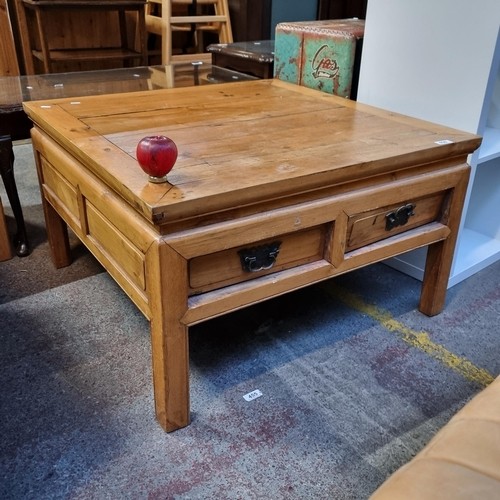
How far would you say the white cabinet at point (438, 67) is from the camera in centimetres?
152

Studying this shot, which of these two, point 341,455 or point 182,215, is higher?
point 182,215

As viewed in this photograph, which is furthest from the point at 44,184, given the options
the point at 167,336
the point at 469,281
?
the point at 469,281

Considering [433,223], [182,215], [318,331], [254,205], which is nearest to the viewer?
[182,215]

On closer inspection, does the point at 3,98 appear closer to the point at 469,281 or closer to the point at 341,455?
the point at 341,455

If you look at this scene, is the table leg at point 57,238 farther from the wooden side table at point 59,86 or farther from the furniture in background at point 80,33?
the furniture in background at point 80,33

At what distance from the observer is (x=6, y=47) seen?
145 inches

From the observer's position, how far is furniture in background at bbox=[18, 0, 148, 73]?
3.45 metres

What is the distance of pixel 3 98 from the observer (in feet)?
6.23

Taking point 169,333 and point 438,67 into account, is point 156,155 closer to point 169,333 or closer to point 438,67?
point 169,333

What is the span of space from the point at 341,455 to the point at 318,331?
48 centimetres

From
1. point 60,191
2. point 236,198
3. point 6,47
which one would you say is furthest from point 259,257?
point 6,47

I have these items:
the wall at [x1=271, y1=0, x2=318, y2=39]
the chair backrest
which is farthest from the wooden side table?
the wall at [x1=271, y1=0, x2=318, y2=39]

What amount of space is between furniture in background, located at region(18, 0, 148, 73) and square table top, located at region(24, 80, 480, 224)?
6.56 feet

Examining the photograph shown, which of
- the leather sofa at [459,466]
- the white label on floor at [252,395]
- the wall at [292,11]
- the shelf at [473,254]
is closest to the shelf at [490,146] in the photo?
the shelf at [473,254]
